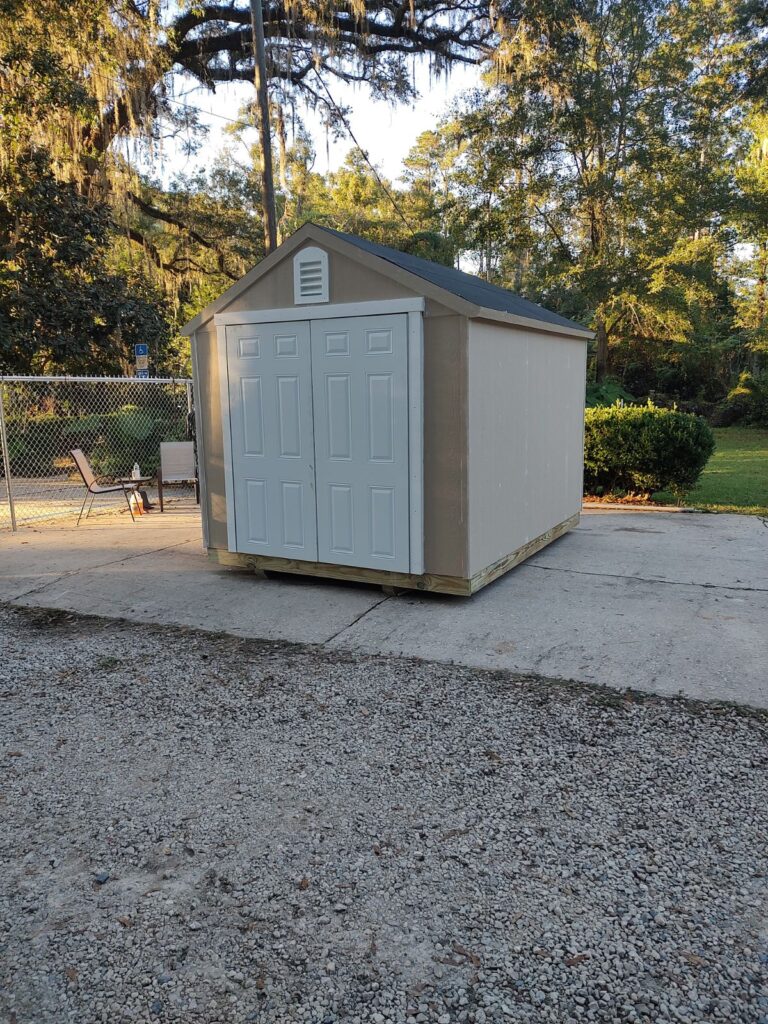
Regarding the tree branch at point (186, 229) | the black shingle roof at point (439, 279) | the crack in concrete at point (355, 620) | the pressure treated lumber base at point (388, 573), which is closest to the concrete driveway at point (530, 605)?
the crack in concrete at point (355, 620)

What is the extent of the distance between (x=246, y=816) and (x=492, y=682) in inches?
64.1

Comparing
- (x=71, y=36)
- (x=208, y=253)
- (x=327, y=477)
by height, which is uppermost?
→ (x=71, y=36)

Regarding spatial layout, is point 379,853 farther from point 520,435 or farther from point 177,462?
point 177,462

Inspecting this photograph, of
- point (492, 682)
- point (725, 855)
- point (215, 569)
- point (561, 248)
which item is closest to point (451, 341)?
point (492, 682)

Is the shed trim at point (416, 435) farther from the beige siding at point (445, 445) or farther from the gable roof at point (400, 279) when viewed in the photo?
the gable roof at point (400, 279)

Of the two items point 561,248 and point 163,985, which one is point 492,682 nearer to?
point 163,985

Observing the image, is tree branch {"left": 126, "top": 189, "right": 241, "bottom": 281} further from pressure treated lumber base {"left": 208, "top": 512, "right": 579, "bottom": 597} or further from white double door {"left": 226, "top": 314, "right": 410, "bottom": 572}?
pressure treated lumber base {"left": 208, "top": 512, "right": 579, "bottom": 597}

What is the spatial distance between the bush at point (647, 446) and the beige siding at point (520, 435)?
6.16 ft

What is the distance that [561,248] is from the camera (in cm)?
1781

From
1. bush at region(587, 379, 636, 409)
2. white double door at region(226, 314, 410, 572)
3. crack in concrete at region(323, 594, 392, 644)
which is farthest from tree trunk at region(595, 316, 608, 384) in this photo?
crack in concrete at region(323, 594, 392, 644)

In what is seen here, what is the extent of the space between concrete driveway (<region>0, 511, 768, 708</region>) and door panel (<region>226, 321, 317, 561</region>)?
0.46 m

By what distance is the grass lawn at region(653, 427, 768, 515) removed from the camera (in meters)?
9.55

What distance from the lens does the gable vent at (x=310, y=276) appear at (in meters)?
5.20

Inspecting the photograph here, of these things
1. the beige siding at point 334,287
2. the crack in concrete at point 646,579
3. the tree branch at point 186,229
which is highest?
the tree branch at point 186,229
